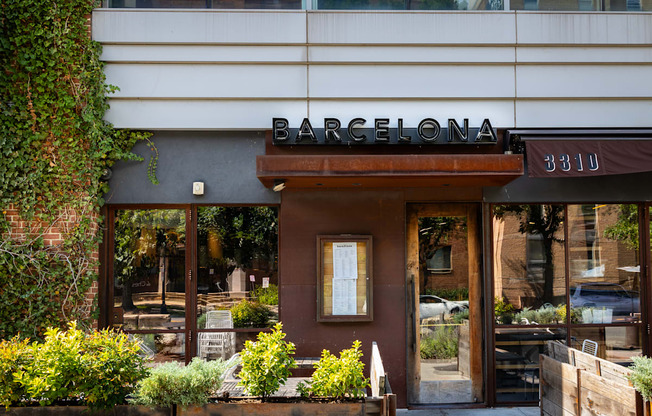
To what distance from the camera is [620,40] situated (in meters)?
8.16

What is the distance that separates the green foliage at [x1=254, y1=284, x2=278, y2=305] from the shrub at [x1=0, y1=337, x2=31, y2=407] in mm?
3405

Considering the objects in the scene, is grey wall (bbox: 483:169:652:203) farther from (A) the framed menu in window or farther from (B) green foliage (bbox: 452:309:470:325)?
(A) the framed menu in window

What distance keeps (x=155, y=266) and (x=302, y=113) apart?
10.00ft

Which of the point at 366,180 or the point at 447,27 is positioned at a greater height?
the point at 447,27

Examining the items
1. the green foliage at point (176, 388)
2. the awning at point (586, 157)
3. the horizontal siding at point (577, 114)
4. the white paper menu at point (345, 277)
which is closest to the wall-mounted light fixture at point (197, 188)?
the white paper menu at point (345, 277)

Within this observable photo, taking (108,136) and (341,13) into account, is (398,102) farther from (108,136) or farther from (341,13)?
(108,136)

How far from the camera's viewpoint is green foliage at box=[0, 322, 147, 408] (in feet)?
15.5

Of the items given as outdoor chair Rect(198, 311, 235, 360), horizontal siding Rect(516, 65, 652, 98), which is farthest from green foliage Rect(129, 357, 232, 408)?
horizontal siding Rect(516, 65, 652, 98)

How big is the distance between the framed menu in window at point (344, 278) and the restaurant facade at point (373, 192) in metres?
0.02

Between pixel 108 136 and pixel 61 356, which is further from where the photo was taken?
pixel 108 136

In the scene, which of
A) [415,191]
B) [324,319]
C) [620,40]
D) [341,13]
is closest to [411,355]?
[324,319]

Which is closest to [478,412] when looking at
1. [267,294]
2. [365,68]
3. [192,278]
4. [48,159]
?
[267,294]

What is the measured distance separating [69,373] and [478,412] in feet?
17.9

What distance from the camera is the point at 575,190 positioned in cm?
816
